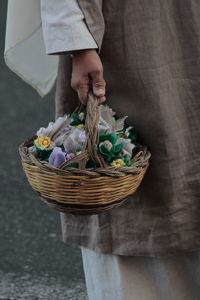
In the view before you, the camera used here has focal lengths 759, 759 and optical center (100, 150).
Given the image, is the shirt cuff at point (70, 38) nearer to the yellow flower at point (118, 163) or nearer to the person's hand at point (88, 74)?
the person's hand at point (88, 74)

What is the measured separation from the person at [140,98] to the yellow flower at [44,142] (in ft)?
0.49

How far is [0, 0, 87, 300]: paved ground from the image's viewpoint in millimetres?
3119

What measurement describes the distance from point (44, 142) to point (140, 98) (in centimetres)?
29

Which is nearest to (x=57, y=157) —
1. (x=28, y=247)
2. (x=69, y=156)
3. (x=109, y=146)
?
(x=69, y=156)

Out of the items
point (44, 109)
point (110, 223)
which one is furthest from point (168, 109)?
point (44, 109)

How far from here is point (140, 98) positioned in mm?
2072

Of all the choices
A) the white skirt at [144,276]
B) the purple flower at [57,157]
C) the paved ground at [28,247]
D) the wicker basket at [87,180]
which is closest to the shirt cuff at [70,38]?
the wicker basket at [87,180]

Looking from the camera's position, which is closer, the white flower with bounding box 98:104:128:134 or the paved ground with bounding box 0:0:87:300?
the white flower with bounding box 98:104:128:134

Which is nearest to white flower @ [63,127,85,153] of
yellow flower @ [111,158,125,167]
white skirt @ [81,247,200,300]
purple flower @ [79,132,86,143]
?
purple flower @ [79,132,86,143]

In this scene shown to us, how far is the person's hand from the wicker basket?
6 centimetres

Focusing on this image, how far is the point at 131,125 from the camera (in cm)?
211

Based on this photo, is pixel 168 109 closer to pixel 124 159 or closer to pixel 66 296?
pixel 124 159

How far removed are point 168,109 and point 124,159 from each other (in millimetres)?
207

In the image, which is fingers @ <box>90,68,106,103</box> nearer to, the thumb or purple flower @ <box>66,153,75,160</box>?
the thumb
